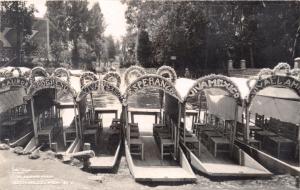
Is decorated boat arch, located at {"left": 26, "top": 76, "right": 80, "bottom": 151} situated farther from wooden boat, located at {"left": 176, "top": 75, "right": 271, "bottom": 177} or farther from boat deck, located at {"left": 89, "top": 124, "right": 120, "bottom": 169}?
wooden boat, located at {"left": 176, "top": 75, "right": 271, "bottom": 177}

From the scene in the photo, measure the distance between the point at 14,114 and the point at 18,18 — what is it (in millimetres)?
33585

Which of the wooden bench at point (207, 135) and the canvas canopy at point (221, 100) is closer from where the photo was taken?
the wooden bench at point (207, 135)

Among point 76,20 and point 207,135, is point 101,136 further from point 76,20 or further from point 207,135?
point 76,20

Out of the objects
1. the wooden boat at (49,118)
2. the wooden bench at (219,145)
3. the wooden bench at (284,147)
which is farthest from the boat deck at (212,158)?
the wooden boat at (49,118)

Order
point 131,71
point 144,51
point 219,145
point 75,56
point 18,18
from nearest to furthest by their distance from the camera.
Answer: point 219,145, point 131,71, point 18,18, point 144,51, point 75,56

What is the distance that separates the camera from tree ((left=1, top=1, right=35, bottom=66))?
51094mm

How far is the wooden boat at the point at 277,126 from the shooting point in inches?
651

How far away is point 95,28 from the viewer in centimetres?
9238

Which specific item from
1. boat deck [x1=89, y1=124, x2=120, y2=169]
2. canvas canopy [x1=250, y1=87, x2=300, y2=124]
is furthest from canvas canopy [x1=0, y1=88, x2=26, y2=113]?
canvas canopy [x1=250, y1=87, x2=300, y2=124]

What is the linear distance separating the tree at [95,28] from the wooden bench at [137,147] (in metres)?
73.1

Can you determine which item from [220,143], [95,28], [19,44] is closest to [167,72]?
[220,143]

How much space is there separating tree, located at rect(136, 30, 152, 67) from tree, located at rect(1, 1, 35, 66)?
1610 cm

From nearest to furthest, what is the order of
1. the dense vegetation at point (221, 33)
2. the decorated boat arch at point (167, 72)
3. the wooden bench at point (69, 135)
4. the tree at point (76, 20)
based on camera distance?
the wooden bench at point (69, 135)
the decorated boat arch at point (167, 72)
the dense vegetation at point (221, 33)
the tree at point (76, 20)

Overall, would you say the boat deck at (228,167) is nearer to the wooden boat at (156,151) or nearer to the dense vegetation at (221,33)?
the wooden boat at (156,151)
